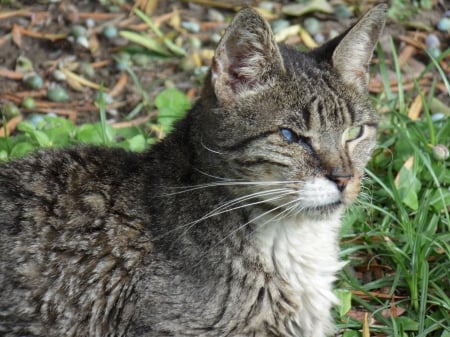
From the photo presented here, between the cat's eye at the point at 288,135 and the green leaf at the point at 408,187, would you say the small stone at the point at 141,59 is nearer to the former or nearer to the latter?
the green leaf at the point at 408,187

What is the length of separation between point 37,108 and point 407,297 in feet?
9.68

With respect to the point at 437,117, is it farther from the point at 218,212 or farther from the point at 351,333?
the point at 218,212

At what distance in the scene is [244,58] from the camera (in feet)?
11.4

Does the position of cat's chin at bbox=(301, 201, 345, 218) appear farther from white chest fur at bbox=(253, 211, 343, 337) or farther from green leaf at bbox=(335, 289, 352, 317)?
green leaf at bbox=(335, 289, 352, 317)

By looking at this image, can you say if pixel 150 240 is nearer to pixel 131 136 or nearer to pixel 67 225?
pixel 67 225

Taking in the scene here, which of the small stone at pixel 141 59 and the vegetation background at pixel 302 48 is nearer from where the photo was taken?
the vegetation background at pixel 302 48

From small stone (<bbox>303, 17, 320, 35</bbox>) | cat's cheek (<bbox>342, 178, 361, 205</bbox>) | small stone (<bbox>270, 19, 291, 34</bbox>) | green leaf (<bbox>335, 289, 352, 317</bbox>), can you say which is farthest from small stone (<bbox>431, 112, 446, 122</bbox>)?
cat's cheek (<bbox>342, 178, 361, 205</bbox>)

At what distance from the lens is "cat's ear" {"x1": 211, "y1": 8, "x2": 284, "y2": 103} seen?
11.0 ft

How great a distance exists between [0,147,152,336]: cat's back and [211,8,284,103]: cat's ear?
2.21 feet

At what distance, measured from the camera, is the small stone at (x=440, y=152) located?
4797 mm

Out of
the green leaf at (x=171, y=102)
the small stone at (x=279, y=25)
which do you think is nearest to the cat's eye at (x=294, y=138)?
the green leaf at (x=171, y=102)

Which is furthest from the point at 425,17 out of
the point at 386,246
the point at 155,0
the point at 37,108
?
the point at 37,108

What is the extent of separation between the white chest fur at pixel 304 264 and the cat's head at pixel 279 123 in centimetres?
23

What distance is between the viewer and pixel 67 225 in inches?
144
